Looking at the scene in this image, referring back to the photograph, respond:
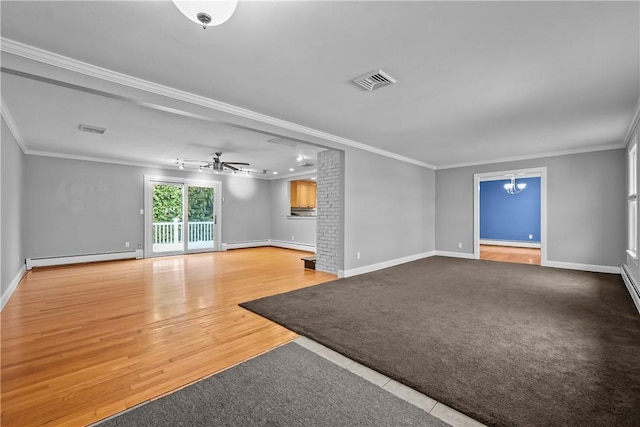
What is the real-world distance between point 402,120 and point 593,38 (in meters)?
2.12

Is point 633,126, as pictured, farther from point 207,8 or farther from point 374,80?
point 207,8

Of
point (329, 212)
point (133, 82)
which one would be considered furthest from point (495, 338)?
point (133, 82)

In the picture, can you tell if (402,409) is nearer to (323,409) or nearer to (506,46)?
(323,409)

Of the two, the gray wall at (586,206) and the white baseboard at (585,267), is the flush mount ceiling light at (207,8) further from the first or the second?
the white baseboard at (585,267)

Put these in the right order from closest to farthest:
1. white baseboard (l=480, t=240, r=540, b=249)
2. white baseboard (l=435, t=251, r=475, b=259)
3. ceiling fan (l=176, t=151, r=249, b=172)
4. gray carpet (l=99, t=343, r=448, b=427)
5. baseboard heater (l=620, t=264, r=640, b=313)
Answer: gray carpet (l=99, t=343, r=448, b=427)
baseboard heater (l=620, t=264, r=640, b=313)
ceiling fan (l=176, t=151, r=249, b=172)
white baseboard (l=435, t=251, r=475, b=259)
white baseboard (l=480, t=240, r=540, b=249)

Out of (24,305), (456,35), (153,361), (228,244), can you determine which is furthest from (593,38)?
(228,244)

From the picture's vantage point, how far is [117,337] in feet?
9.00

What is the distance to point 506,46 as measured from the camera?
2.29 meters

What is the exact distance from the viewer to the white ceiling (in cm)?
192

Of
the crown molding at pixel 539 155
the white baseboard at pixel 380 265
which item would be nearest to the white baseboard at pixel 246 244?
the white baseboard at pixel 380 265

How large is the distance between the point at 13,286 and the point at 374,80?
6.05m

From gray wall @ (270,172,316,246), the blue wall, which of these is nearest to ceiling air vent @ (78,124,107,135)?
gray wall @ (270,172,316,246)

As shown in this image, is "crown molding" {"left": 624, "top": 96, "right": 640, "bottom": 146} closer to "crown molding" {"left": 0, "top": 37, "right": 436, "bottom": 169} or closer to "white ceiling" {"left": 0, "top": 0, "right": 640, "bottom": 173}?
"white ceiling" {"left": 0, "top": 0, "right": 640, "bottom": 173}

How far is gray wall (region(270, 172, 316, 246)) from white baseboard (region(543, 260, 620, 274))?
586cm
